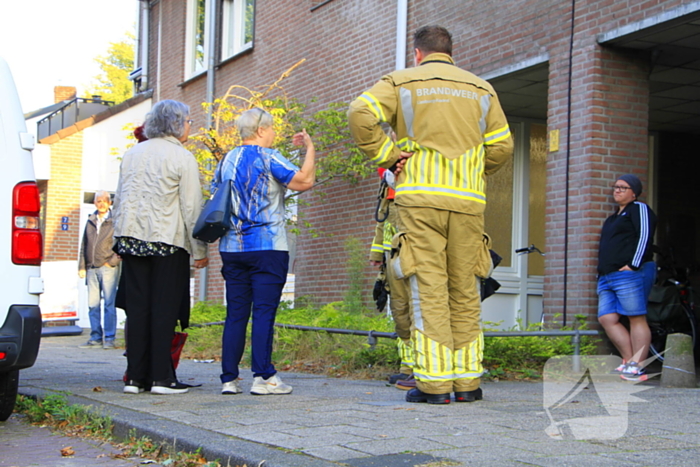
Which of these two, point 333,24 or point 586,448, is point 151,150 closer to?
point 586,448

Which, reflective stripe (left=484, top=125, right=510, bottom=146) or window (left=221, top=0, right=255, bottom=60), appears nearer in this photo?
reflective stripe (left=484, top=125, right=510, bottom=146)

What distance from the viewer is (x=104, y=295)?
11828 mm

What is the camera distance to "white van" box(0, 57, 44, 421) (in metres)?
4.90

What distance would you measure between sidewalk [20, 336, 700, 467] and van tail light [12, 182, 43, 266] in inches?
39.1

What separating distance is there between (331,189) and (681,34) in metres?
5.69

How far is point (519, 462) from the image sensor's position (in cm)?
348

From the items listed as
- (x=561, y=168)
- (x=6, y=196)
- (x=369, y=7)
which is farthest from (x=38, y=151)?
(x=6, y=196)

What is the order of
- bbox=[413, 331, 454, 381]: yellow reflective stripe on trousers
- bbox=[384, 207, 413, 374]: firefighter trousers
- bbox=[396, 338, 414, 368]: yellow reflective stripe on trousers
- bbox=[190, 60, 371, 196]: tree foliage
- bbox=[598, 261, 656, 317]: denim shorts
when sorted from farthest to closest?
bbox=[190, 60, 371, 196]: tree foliage < bbox=[598, 261, 656, 317]: denim shorts < bbox=[396, 338, 414, 368]: yellow reflective stripe on trousers < bbox=[384, 207, 413, 374]: firefighter trousers < bbox=[413, 331, 454, 381]: yellow reflective stripe on trousers

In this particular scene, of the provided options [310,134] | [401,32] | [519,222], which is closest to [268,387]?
[519,222]

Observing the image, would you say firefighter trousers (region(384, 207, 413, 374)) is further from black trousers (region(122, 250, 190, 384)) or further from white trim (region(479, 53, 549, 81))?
white trim (region(479, 53, 549, 81))

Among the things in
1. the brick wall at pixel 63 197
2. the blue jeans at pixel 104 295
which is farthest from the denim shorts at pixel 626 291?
the brick wall at pixel 63 197

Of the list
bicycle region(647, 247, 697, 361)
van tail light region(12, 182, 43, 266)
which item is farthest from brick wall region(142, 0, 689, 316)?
van tail light region(12, 182, 43, 266)

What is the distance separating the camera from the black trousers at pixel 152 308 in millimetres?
6000

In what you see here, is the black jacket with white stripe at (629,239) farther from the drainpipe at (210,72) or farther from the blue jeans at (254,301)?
the drainpipe at (210,72)
